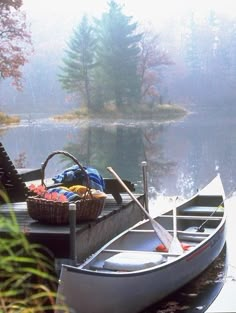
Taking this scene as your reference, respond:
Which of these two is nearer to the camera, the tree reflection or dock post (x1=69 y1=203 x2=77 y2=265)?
dock post (x1=69 y1=203 x2=77 y2=265)

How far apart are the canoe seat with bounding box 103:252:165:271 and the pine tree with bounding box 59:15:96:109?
22.5 m

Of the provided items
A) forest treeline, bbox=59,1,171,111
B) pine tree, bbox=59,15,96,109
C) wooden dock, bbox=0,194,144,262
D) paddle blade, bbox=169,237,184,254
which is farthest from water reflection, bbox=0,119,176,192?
paddle blade, bbox=169,237,184,254

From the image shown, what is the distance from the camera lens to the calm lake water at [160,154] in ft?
14.0

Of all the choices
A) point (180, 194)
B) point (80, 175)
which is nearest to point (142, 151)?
point (180, 194)

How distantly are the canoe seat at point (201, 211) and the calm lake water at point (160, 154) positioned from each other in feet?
0.81

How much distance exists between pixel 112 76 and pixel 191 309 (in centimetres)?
2292

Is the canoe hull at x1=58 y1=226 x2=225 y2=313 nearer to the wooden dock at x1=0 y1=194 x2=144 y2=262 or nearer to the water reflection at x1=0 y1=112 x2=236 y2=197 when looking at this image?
the wooden dock at x1=0 y1=194 x2=144 y2=262

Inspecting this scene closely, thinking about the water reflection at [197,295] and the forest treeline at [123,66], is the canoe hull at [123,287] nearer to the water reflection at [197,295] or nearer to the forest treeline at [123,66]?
the water reflection at [197,295]

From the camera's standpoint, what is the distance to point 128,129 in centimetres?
2016

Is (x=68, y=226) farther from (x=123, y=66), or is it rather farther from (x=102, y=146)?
(x=123, y=66)

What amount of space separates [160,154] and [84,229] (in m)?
9.78

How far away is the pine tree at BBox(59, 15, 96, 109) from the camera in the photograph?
86.9 ft

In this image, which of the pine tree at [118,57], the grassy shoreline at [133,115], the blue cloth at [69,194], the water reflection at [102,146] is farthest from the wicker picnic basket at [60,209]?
the pine tree at [118,57]

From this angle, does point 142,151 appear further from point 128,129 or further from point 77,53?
point 77,53
